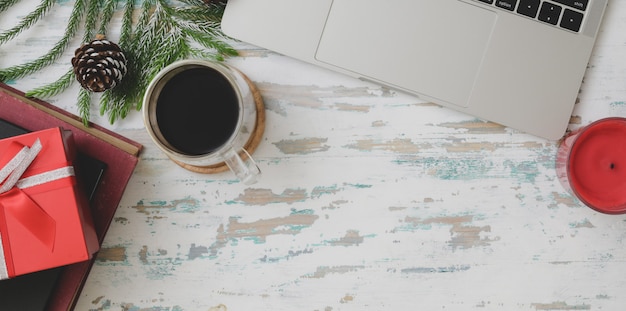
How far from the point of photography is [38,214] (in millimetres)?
636

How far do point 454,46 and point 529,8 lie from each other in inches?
4.1

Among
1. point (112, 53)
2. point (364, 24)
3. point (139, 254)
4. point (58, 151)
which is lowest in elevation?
point (139, 254)

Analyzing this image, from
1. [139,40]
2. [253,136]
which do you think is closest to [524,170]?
[253,136]

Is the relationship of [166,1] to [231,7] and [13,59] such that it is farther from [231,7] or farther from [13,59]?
[13,59]

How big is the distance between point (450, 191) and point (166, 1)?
480 mm

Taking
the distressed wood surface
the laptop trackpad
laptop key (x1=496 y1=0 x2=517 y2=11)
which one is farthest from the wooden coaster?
laptop key (x1=496 y1=0 x2=517 y2=11)

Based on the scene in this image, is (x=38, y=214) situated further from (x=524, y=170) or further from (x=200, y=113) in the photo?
(x=524, y=170)

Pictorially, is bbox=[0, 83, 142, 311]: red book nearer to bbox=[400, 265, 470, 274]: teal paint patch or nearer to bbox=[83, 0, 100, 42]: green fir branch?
bbox=[83, 0, 100, 42]: green fir branch

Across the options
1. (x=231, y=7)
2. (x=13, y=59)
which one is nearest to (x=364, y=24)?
(x=231, y=7)

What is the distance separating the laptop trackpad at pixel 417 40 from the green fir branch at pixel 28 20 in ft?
1.32

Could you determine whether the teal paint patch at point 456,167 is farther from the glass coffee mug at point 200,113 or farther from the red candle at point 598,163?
the glass coffee mug at point 200,113

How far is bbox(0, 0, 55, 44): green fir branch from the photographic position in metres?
0.74

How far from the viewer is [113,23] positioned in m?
0.76

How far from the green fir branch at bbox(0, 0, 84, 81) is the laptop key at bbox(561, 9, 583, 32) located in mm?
654
